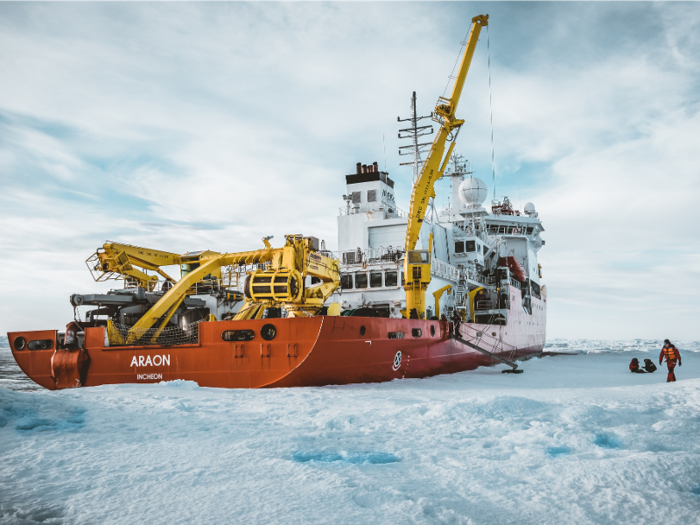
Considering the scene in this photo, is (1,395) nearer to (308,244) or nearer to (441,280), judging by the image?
(308,244)

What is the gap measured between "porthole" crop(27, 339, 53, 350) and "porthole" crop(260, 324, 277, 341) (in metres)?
7.78

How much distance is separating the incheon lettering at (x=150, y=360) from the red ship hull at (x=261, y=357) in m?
0.03

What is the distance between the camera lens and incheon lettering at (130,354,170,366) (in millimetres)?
13906

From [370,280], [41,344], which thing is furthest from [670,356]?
[41,344]

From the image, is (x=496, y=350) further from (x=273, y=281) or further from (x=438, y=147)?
(x=273, y=281)

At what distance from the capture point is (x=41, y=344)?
1574cm

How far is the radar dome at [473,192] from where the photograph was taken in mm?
32750

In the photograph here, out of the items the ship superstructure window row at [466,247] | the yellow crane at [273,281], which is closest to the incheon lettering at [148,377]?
the yellow crane at [273,281]

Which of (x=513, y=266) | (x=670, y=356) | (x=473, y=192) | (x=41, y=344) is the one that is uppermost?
(x=473, y=192)

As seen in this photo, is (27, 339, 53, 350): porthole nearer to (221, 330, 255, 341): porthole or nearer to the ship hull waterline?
the ship hull waterline

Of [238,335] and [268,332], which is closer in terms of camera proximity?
[268,332]

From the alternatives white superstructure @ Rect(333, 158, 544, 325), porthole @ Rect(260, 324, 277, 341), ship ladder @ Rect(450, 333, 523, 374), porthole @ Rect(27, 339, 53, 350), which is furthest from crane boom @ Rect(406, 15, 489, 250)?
porthole @ Rect(27, 339, 53, 350)

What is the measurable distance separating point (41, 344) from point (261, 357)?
8.22 meters

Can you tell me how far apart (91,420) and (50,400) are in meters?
0.82
